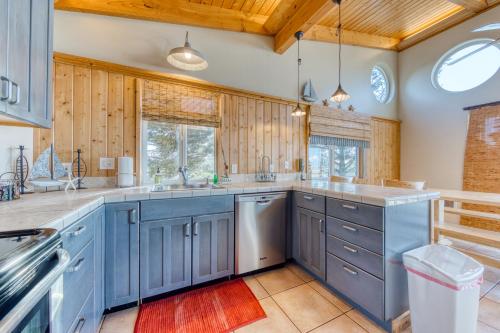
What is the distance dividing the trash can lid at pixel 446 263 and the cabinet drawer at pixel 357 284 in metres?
0.28

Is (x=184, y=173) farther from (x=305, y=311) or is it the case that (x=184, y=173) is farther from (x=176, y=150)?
(x=305, y=311)

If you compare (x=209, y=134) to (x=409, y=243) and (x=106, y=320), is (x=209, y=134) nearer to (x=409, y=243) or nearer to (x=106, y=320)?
(x=106, y=320)

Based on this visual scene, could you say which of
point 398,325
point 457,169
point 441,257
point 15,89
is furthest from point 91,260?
point 457,169

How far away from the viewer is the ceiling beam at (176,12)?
207cm

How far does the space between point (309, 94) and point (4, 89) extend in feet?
10.9

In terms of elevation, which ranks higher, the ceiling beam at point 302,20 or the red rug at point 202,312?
the ceiling beam at point 302,20

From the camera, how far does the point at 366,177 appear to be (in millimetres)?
4074

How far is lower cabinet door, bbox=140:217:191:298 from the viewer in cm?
165

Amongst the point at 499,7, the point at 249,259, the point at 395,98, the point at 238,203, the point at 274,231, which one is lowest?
→ the point at 249,259

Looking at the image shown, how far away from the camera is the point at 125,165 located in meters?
2.03

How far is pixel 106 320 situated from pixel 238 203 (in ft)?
4.38

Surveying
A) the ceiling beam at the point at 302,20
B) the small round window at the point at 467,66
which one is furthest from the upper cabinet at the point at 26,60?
the small round window at the point at 467,66

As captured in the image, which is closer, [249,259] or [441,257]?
[441,257]

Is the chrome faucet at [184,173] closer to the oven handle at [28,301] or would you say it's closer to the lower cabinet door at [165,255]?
the lower cabinet door at [165,255]
